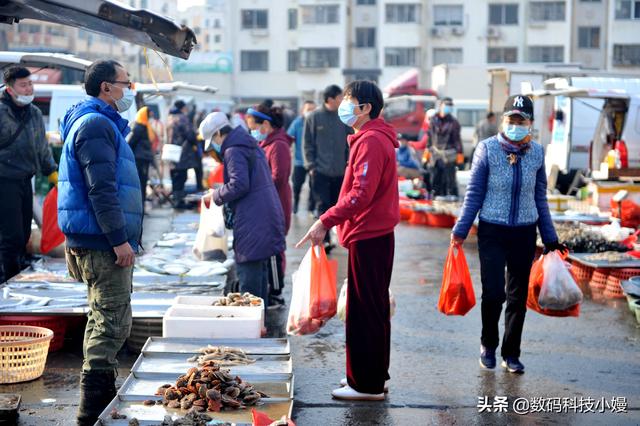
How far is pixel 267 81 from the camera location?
71.9 m

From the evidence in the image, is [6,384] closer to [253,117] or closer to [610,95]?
[253,117]

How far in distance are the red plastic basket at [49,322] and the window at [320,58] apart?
60855 mm

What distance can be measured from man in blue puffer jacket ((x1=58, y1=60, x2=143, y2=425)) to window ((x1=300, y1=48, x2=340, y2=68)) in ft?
205

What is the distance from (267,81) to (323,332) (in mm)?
64240

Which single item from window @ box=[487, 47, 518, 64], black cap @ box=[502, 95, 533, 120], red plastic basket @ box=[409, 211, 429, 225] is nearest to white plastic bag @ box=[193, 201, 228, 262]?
black cap @ box=[502, 95, 533, 120]

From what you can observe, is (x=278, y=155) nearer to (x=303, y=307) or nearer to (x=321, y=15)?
(x=303, y=307)

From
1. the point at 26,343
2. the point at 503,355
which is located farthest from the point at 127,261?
the point at 503,355

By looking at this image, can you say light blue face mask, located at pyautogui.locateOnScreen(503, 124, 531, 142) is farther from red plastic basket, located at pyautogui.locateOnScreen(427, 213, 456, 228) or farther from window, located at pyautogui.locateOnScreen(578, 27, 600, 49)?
window, located at pyautogui.locateOnScreen(578, 27, 600, 49)

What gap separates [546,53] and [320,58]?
15.0 m

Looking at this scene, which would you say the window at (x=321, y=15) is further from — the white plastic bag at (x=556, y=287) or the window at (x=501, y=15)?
the white plastic bag at (x=556, y=287)

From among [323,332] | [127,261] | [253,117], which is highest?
[253,117]

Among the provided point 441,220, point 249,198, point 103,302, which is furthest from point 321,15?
point 103,302

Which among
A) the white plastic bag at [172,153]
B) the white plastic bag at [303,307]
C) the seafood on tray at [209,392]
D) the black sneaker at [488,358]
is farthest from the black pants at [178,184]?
the seafood on tray at [209,392]

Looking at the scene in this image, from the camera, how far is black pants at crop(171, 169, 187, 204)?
18750 mm
